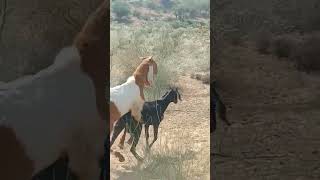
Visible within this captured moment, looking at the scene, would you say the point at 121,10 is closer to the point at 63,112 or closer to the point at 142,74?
the point at 142,74

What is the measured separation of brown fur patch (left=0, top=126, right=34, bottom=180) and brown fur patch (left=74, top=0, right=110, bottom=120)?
0.27 metres

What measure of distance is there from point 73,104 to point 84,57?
0.49 ft

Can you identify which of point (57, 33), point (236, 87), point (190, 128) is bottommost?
point (190, 128)

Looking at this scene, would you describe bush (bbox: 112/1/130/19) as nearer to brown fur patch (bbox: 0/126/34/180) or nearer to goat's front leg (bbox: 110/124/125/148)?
goat's front leg (bbox: 110/124/125/148)

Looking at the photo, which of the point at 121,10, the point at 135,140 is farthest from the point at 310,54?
the point at 121,10

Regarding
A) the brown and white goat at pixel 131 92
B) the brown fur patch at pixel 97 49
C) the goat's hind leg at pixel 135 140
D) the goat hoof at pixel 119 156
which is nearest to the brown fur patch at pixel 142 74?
the brown and white goat at pixel 131 92

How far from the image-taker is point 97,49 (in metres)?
1.81

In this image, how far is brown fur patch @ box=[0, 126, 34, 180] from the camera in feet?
5.90

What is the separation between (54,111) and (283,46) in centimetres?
72

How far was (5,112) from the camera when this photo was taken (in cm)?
179

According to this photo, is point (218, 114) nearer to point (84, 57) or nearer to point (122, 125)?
point (84, 57)

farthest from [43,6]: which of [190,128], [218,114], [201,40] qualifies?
[201,40]

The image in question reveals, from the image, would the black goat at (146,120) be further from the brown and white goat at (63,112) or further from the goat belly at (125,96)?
the brown and white goat at (63,112)

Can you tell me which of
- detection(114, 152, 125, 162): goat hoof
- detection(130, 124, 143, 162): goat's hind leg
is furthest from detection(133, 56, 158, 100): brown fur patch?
detection(114, 152, 125, 162): goat hoof
